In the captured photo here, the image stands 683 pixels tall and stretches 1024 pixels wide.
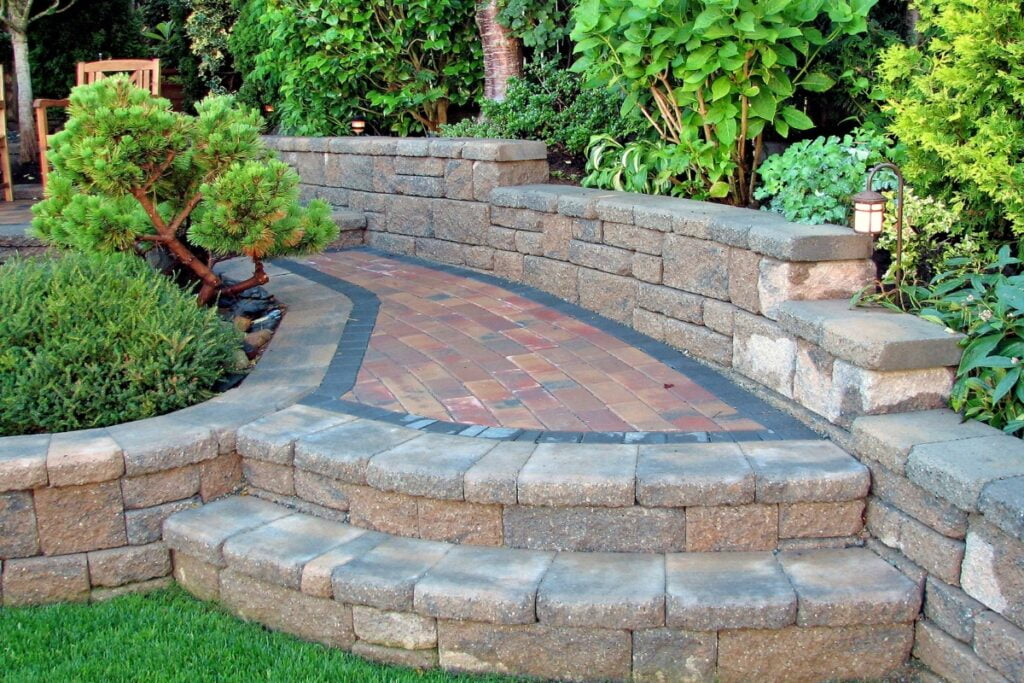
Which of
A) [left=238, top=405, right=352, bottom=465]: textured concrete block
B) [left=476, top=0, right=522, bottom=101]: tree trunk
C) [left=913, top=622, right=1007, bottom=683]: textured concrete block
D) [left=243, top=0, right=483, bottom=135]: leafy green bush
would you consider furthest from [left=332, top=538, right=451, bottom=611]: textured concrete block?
[left=243, top=0, right=483, bottom=135]: leafy green bush

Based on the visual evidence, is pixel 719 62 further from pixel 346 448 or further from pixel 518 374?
pixel 346 448

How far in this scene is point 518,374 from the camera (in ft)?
13.1

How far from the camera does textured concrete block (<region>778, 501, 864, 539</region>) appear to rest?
9.93 feet

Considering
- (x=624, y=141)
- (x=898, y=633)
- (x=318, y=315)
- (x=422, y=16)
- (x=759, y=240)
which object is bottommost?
(x=898, y=633)

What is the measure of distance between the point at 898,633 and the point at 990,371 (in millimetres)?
846

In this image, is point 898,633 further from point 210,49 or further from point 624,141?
point 210,49

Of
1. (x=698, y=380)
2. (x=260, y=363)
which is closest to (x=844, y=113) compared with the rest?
(x=698, y=380)

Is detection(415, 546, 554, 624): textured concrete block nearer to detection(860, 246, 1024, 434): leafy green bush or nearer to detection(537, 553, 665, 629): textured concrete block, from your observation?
detection(537, 553, 665, 629): textured concrete block

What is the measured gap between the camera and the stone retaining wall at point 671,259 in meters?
3.21

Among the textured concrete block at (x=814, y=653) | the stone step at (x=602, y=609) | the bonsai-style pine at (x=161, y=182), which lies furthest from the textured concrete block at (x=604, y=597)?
the bonsai-style pine at (x=161, y=182)

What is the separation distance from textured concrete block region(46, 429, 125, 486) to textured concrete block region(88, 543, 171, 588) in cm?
26

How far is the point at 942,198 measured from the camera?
12.3 ft

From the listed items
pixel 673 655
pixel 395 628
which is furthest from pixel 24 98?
pixel 673 655

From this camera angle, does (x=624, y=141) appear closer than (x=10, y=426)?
No
